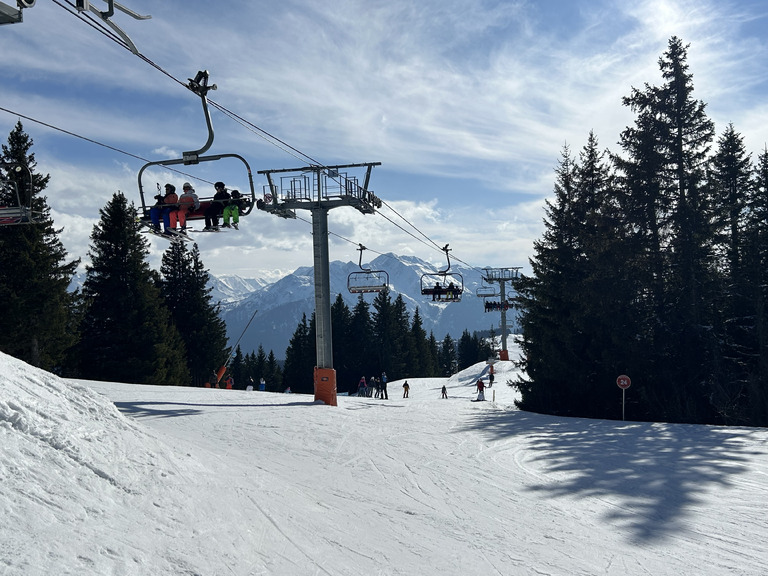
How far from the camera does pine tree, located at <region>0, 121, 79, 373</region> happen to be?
27.4 meters

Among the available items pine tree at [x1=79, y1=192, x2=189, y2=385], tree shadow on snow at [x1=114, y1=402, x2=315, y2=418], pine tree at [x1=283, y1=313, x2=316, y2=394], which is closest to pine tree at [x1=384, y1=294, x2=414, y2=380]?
pine tree at [x1=283, y1=313, x2=316, y2=394]

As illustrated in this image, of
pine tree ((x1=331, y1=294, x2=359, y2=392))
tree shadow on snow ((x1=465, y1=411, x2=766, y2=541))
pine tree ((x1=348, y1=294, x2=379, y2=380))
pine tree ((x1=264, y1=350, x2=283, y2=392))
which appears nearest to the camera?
tree shadow on snow ((x1=465, y1=411, x2=766, y2=541))

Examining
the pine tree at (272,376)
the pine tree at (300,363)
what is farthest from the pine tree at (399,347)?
the pine tree at (272,376)

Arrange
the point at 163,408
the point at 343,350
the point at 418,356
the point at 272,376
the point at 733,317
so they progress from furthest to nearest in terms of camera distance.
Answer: the point at 272,376 → the point at 418,356 → the point at 343,350 → the point at 733,317 → the point at 163,408

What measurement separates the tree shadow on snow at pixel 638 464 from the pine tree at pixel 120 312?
926 inches

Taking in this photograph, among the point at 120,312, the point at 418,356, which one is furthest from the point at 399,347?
the point at 120,312

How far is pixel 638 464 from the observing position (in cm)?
1291

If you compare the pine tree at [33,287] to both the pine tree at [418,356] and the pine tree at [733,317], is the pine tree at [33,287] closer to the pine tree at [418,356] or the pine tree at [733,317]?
the pine tree at [733,317]

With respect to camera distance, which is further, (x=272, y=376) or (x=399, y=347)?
(x=272, y=376)

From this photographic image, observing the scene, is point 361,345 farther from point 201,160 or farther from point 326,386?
point 201,160

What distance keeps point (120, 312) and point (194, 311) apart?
1295 cm

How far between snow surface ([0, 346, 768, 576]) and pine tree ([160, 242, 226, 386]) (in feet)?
111

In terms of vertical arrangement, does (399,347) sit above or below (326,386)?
above

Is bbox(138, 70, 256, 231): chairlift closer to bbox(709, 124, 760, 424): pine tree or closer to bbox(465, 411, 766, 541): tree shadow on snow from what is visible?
bbox(465, 411, 766, 541): tree shadow on snow
